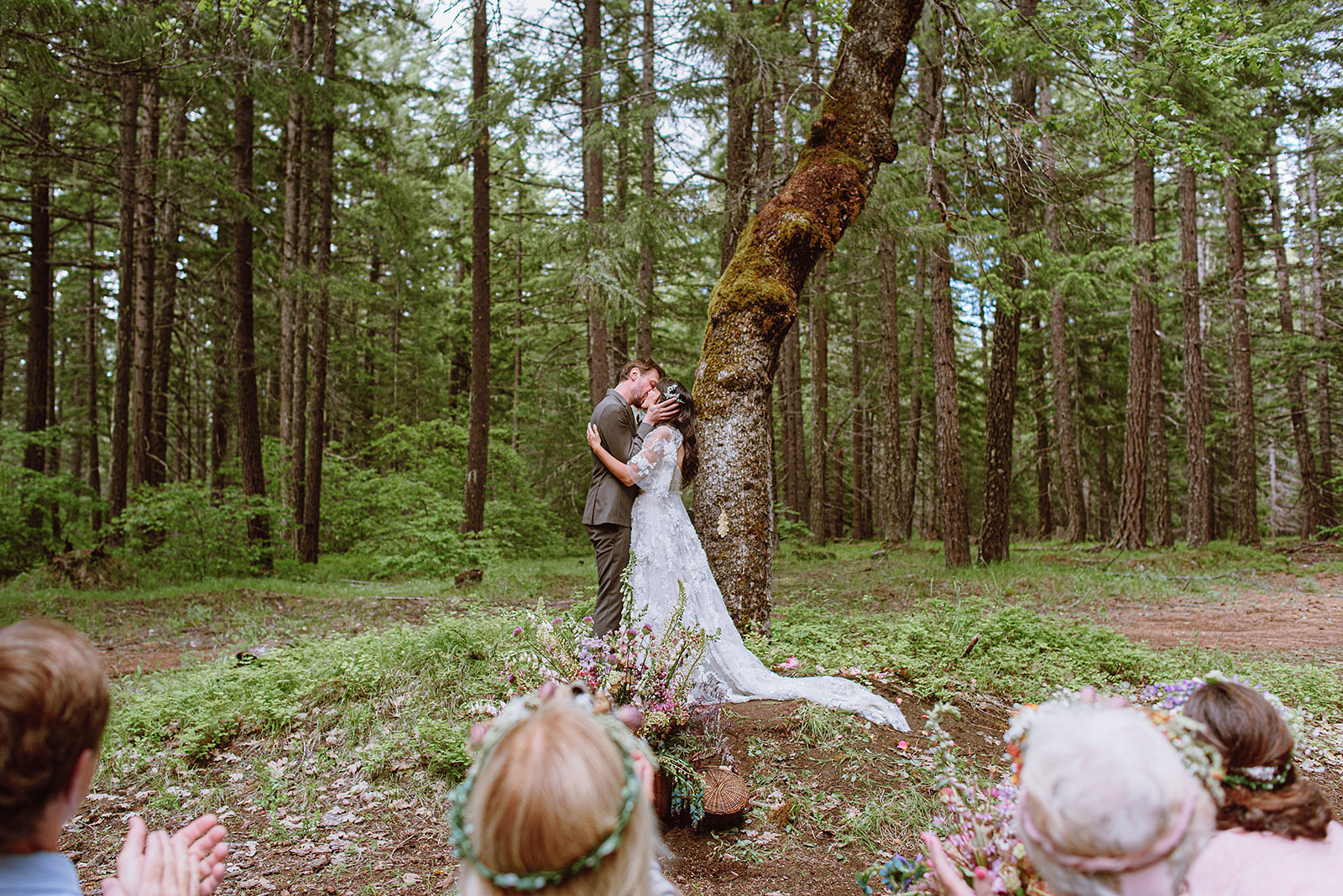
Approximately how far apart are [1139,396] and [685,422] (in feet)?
45.3

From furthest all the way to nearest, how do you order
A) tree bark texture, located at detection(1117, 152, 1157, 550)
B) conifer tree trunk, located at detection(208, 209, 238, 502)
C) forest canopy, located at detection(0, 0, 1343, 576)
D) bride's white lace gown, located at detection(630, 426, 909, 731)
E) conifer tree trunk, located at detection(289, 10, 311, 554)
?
conifer tree trunk, located at detection(208, 209, 238, 502)
tree bark texture, located at detection(1117, 152, 1157, 550)
conifer tree trunk, located at detection(289, 10, 311, 554)
forest canopy, located at detection(0, 0, 1343, 576)
bride's white lace gown, located at detection(630, 426, 909, 731)

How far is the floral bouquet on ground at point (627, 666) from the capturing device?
351 centimetres

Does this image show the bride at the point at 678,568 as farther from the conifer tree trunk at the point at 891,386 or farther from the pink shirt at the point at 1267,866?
the conifer tree trunk at the point at 891,386

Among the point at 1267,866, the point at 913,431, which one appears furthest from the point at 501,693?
the point at 913,431

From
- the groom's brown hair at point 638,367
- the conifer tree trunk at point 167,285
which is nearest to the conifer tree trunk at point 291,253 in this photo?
the conifer tree trunk at point 167,285

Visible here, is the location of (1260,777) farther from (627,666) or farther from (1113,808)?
(627,666)

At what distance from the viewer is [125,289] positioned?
14023mm

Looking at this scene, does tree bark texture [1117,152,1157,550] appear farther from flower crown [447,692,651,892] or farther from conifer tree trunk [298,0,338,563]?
flower crown [447,692,651,892]

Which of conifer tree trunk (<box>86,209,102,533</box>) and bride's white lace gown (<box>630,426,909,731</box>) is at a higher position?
conifer tree trunk (<box>86,209,102,533</box>)

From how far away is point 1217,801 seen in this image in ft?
5.19

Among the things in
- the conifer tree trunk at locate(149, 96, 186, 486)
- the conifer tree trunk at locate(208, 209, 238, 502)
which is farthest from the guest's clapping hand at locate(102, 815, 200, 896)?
the conifer tree trunk at locate(208, 209, 238, 502)

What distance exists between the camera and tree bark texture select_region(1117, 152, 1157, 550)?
15.2 metres

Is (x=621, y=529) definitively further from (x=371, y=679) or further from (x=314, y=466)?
(x=314, y=466)

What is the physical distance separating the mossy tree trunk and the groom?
27.1 inches
